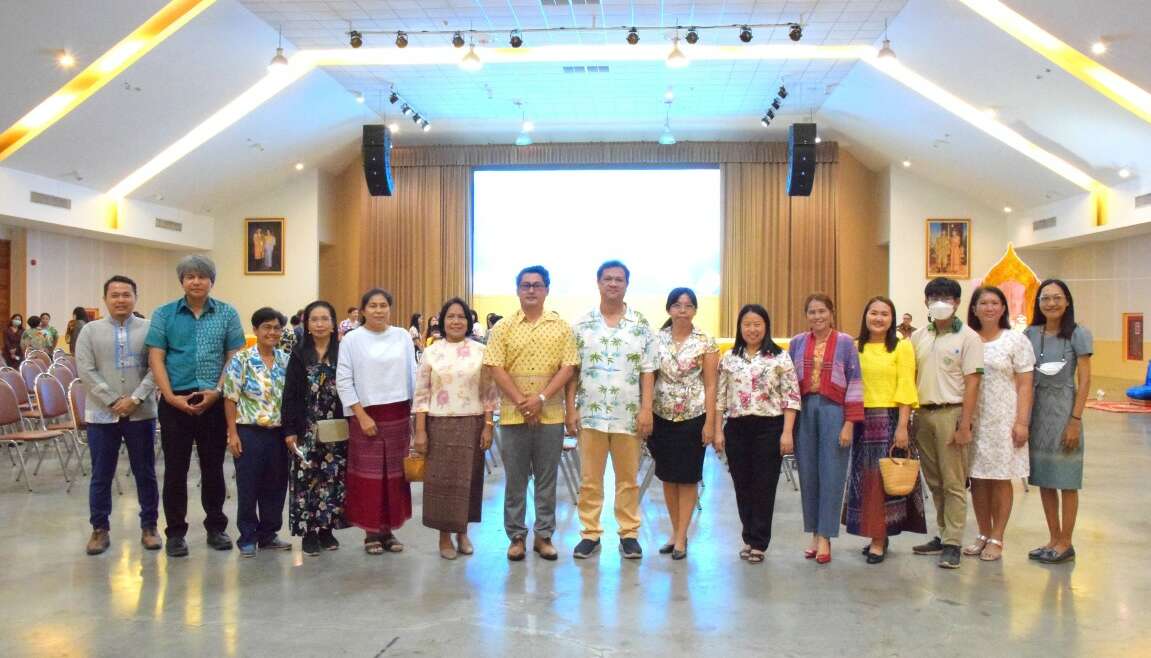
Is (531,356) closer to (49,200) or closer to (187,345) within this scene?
(187,345)

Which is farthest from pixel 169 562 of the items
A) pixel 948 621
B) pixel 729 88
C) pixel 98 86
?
pixel 729 88

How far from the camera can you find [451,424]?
3.97 meters

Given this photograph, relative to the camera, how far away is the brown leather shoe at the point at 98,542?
408 centimetres

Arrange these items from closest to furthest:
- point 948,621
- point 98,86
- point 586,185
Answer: point 948,621 → point 98,86 → point 586,185

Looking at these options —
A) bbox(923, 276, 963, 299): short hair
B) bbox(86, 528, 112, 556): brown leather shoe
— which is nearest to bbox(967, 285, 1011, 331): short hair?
bbox(923, 276, 963, 299): short hair

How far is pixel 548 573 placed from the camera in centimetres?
377

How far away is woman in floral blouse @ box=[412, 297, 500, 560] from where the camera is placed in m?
3.96

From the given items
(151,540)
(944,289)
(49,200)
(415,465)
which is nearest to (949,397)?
(944,289)

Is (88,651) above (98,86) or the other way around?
the other way around

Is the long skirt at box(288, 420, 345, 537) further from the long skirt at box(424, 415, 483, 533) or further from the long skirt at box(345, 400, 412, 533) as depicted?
the long skirt at box(424, 415, 483, 533)

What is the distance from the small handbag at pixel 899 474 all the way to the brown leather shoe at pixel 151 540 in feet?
11.3

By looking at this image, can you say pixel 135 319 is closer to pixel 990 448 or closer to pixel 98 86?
pixel 990 448

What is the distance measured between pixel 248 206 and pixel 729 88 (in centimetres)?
920

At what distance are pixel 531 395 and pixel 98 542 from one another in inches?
87.5
